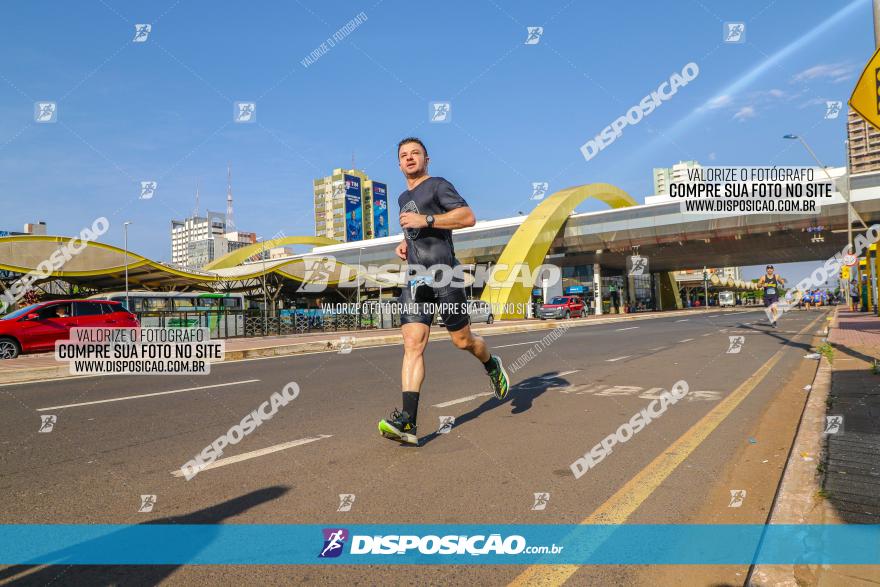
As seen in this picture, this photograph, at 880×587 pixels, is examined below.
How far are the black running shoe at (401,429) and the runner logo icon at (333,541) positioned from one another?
1.49 m

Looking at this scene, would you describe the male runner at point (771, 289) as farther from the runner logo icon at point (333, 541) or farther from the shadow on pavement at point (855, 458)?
the runner logo icon at point (333, 541)

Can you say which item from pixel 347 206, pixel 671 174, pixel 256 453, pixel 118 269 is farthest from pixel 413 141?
pixel 347 206

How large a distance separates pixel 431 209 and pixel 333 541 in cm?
258

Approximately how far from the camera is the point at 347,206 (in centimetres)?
15762

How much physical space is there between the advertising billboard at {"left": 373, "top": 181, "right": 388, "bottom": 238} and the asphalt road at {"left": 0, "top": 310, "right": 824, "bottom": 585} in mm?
165020

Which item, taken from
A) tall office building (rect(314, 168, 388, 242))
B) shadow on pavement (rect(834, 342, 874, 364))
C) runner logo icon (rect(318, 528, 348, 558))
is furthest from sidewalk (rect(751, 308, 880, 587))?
tall office building (rect(314, 168, 388, 242))

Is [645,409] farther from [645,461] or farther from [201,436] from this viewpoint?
[201,436]

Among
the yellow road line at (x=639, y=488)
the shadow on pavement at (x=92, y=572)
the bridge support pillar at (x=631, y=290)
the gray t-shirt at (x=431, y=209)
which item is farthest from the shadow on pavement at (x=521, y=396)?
the bridge support pillar at (x=631, y=290)

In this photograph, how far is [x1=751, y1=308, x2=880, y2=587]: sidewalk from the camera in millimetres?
2064

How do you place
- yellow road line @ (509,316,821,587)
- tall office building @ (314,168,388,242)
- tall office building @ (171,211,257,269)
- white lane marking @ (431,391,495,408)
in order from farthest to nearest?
tall office building @ (314,168,388,242)
tall office building @ (171,211,257,269)
white lane marking @ (431,391,495,408)
yellow road line @ (509,316,821,587)

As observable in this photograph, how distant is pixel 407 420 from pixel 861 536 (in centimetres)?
266

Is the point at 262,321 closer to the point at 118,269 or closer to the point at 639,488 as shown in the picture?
the point at 118,269

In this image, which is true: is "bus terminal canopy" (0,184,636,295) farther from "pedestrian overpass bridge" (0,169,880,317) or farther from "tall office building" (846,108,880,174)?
A: "tall office building" (846,108,880,174)

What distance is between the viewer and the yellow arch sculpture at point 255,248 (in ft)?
248
